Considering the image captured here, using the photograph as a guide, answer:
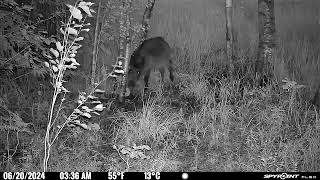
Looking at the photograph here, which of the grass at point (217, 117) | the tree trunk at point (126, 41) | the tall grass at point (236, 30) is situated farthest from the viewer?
the tall grass at point (236, 30)

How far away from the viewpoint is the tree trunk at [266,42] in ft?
21.4

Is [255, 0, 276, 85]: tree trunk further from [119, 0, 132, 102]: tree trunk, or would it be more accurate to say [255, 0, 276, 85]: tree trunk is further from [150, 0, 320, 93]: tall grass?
[119, 0, 132, 102]: tree trunk

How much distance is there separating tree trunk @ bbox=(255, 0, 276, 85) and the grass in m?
0.20

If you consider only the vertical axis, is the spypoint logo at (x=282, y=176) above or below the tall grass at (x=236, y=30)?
below

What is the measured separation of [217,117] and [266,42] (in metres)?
1.85

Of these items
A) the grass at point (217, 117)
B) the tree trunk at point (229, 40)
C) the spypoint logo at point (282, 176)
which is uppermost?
the tree trunk at point (229, 40)

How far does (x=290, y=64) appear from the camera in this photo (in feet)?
23.5

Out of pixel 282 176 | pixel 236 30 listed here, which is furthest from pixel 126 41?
pixel 282 176

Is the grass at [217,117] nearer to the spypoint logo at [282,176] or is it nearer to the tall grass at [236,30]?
the tall grass at [236,30]

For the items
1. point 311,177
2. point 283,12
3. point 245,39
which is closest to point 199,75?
point 245,39

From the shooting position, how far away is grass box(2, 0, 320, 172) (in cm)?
456

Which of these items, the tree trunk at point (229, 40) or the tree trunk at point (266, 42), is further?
the tree trunk at point (229, 40)

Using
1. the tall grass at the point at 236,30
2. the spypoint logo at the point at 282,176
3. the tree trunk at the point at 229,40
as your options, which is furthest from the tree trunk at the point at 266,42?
the spypoint logo at the point at 282,176

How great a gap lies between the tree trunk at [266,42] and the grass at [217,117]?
0.20 metres
